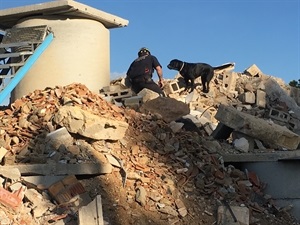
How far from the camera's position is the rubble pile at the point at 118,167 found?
739 cm

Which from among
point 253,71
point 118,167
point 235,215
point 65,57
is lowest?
point 235,215

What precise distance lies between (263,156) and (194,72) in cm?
497

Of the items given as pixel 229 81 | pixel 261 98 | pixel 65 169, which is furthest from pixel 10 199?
pixel 229 81

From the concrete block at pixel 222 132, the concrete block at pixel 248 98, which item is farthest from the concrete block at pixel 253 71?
the concrete block at pixel 222 132

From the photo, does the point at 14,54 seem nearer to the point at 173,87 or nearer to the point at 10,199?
the point at 10,199

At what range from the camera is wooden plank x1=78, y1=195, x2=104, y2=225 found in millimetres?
6910

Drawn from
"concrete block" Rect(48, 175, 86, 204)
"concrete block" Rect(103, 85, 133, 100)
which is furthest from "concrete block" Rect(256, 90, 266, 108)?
"concrete block" Rect(48, 175, 86, 204)

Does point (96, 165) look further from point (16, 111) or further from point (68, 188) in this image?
point (16, 111)

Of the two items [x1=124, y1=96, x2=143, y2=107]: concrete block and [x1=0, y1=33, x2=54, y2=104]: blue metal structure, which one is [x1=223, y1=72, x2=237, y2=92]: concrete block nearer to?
[x1=124, y1=96, x2=143, y2=107]: concrete block

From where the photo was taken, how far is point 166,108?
400 inches

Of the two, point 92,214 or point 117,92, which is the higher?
point 117,92

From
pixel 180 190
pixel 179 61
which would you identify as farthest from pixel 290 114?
pixel 180 190

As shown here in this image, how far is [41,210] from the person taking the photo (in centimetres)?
717

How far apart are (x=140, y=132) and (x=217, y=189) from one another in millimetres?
1501
